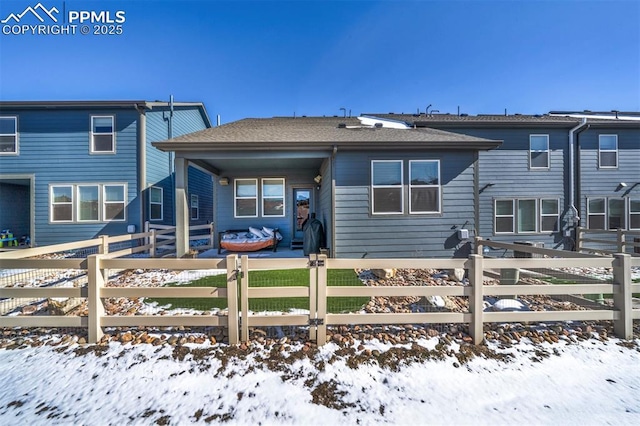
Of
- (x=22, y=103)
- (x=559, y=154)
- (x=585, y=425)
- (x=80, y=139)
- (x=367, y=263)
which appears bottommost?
(x=585, y=425)

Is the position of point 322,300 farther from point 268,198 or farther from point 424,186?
point 268,198

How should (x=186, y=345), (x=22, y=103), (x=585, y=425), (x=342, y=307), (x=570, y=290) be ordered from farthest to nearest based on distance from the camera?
(x=22, y=103), (x=342, y=307), (x=570, y=290), (x=186, y=345), (x=585, y=425)

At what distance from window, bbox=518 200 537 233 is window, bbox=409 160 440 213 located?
4.81m

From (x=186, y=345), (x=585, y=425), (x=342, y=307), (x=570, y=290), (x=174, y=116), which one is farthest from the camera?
(x=174, y=116)

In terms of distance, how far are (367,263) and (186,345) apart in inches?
83.3

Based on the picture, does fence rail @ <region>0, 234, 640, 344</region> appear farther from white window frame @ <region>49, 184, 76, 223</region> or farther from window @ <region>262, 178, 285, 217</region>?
white window frame @ <region>49, 184, 76, 223</region>

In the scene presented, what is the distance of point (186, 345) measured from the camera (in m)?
2.63

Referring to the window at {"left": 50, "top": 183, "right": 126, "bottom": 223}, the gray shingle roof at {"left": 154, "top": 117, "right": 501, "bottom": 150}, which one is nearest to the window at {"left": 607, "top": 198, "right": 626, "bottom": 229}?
the gray shingle roof at {"left": 154, "top": 117, "right": 501, "bottom": 150}

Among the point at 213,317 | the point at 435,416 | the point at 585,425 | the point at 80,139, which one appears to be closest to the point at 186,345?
the point at 213,317

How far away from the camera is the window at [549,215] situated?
8883 mm

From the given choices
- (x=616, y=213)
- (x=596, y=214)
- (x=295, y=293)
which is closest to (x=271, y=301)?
(x=295, y=293)

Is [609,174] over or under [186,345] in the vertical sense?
over

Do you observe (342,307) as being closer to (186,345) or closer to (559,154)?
(186,345)

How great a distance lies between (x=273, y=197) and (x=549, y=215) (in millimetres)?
9906
